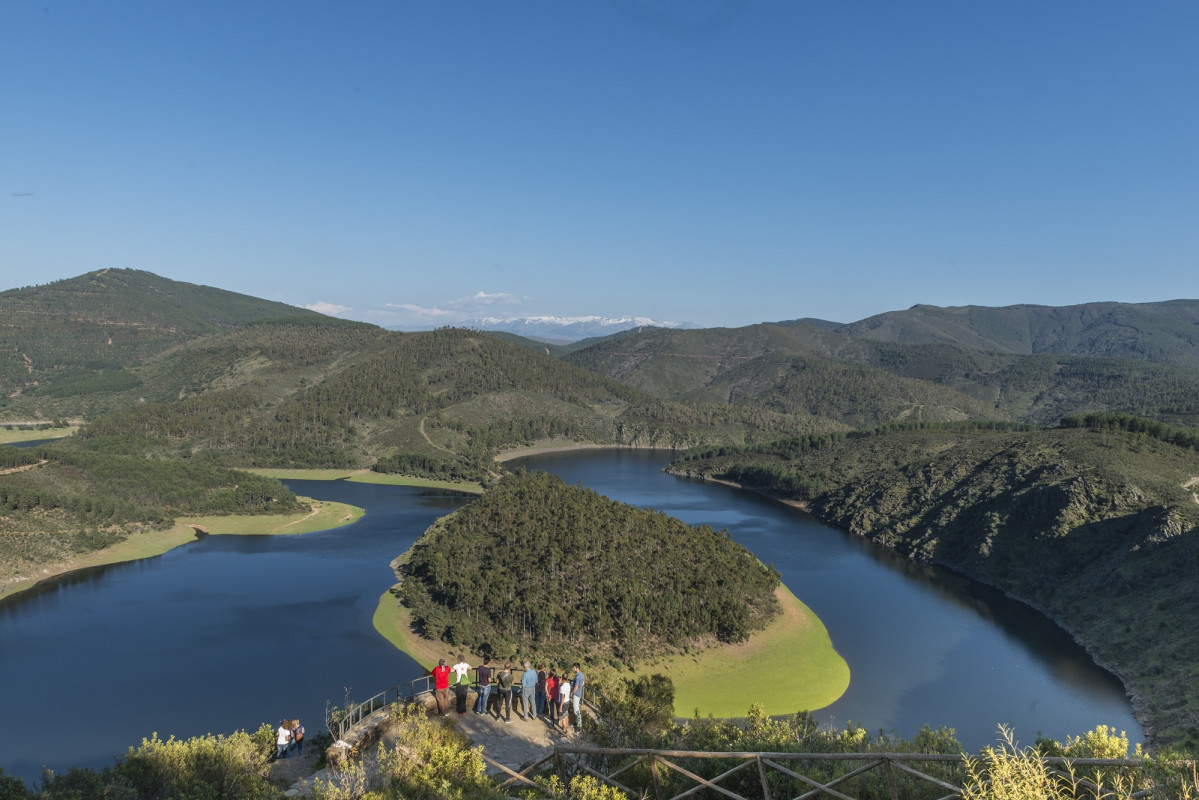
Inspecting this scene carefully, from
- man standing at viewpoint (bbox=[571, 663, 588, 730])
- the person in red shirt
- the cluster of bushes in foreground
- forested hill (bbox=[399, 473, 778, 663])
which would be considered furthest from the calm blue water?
man standing at viewpoint (bbox=[571, 663, 588, 730])

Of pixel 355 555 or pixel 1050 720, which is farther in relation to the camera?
pixel 355 555

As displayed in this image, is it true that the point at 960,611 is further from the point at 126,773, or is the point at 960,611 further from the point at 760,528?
the point at 126,773

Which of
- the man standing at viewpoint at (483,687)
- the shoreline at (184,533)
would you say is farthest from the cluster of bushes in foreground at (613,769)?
the shoreline at (184,533)

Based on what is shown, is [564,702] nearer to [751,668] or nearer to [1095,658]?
[751,668]

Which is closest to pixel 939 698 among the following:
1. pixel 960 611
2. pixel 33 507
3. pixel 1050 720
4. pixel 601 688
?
pixel 1050 720

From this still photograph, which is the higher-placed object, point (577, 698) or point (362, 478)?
point (577, 698)

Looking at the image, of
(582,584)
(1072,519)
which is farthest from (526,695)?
(1072,519)
